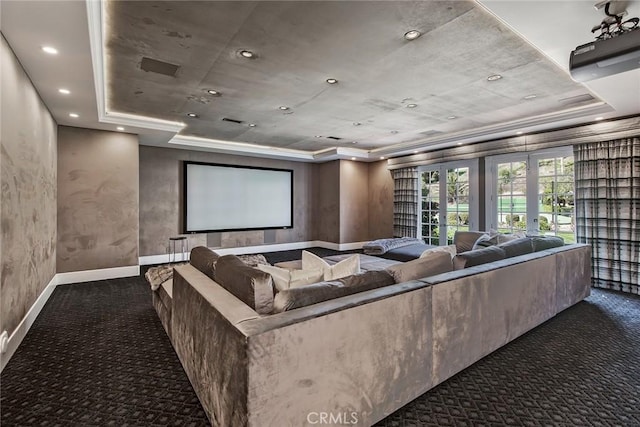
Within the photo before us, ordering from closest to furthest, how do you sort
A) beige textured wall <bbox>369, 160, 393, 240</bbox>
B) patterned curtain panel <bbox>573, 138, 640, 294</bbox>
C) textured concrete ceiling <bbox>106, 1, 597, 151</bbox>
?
textured concrete ceiling <bbox>106, 1, 597, 151</bbox>
patterned curtain panel <bbox>573, 138, 640, 294</bbox>
beige textured wall <bbox>369, 160, 393, 240</bbox>

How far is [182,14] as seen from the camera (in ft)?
7.77

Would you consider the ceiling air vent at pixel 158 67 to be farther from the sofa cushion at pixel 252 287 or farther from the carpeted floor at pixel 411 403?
the carpeted floor at pixel 411 403

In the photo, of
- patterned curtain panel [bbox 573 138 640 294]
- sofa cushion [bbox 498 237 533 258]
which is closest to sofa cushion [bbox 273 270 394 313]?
sofa cushion [bbox 498 237 533 258]

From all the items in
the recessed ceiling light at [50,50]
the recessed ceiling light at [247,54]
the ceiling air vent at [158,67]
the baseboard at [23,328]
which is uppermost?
the ceiling air vent at [158,67]

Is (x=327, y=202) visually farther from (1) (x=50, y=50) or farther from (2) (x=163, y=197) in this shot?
(1) (x=50, y=50)

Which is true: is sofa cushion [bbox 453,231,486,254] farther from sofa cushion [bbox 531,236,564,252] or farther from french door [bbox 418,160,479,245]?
french door [bbox 418,160,479,245]

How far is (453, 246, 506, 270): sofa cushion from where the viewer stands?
8.34ft

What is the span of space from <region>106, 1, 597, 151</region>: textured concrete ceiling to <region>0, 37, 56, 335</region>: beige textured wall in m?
0.81

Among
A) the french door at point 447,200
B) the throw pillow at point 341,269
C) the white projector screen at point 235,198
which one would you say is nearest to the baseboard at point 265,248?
the white projector screen at point 235,198

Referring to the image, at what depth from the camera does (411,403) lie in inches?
76.8

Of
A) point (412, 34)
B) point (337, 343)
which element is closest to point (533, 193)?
point (412, 34)

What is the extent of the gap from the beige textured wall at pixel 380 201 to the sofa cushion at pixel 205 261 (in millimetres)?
6273

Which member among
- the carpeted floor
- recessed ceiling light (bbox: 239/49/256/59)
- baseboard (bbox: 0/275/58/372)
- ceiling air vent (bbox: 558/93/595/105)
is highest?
recessed ceiling light (bbox: 239/49/256/59)

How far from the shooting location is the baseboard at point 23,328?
244cm
